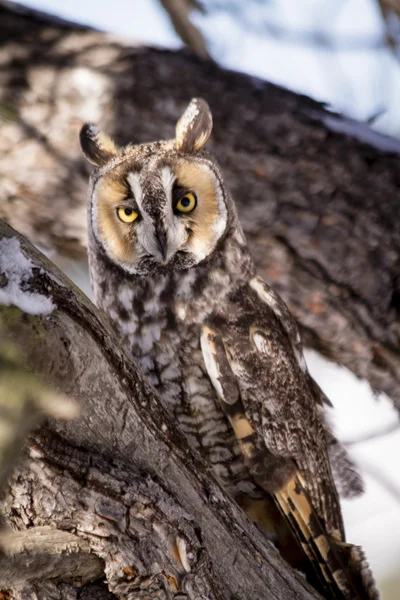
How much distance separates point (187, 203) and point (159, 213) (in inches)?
3.5

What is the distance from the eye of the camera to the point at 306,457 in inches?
57.9

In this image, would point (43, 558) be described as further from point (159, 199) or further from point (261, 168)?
point (261, 168)

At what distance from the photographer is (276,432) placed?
4.70 feet

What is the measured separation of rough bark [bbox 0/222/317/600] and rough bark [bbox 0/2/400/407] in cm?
93

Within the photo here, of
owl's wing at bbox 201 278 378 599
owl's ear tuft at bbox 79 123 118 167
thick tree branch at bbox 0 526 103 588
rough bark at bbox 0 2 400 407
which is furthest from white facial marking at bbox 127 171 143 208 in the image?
thick tree branch at bbox 0 526 103 588

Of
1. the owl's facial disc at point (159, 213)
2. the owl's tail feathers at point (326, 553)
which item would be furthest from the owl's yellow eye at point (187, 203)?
the owl's tail feathers at point (326, 553)

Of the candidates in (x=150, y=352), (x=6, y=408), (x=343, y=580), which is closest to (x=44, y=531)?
(x=6, y=408)

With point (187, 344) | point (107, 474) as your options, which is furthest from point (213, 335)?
point (107, 474)

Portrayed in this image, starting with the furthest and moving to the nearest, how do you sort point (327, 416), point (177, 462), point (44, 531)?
1. point (327, 416)
2. point (177, 462)
3. point (44, 531)

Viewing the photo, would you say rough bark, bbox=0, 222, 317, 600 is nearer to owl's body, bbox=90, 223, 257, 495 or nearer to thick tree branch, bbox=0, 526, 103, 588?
thick tree branch, bbox=0, 526, 103, 588

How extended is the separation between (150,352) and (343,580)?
0.60 meters

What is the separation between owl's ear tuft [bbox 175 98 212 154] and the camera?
4.77 ft

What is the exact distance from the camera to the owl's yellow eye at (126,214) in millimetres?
1425

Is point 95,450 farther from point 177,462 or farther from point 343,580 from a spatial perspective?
point 343,580
